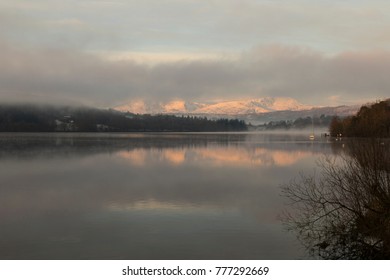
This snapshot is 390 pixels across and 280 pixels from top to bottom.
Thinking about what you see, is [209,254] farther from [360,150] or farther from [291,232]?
[360,150]

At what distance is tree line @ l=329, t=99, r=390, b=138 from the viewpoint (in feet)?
33.0

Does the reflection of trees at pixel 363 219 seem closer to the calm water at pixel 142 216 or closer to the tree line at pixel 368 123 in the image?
the tree line at pixel 368 123

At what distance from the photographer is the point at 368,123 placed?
12797mm

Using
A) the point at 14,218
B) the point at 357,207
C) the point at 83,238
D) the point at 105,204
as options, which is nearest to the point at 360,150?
the point at 357,207

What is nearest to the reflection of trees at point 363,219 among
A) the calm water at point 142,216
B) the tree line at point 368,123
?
the tree line at point 368,123

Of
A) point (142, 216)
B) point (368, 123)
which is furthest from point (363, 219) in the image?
point (142, 216)

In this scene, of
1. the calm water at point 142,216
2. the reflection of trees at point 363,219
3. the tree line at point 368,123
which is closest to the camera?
the reflection of trees at point 363,219

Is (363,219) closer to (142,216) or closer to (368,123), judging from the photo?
(368,123)

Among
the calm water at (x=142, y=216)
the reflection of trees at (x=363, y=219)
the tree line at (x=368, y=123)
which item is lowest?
the calm water at (x=142, y=216)

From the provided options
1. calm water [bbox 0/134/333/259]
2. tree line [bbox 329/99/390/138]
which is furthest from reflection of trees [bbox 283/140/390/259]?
calm water [bbox 0/134/333/259]

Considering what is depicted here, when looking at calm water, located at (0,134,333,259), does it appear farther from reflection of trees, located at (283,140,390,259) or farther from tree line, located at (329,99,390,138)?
tree line, located at (329,99,390,138)

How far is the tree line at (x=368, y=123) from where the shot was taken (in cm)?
1007
